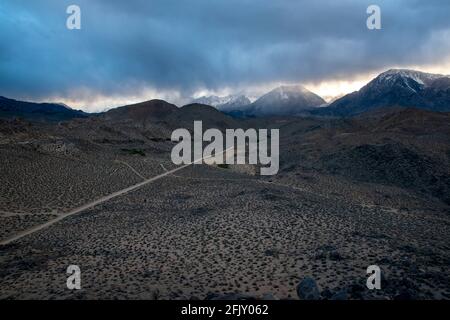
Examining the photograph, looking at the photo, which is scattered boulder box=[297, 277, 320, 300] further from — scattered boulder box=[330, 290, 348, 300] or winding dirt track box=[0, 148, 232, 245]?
winding dirt track box=[0, 148, 232, 245]

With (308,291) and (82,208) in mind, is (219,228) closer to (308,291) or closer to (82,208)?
(308,291)

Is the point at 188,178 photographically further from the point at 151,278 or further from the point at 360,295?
the point at 360,295

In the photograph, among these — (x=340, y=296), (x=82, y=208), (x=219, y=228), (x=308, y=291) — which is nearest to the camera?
(x=340, y=296)

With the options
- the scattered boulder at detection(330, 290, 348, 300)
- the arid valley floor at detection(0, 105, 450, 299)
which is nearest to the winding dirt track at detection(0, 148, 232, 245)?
the arid valley floor at detection(0, 105, 450, 299)

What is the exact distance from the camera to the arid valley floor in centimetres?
1631

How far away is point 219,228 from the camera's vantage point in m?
25.0

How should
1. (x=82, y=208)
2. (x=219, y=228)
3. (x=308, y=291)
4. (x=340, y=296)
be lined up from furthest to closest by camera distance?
1. (x=82, y=208)
2. (x=219, y=228)
3. (x=308, y=291)
4. (x=340, y=296)

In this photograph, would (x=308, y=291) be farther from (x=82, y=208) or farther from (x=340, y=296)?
(x=82, y=208)

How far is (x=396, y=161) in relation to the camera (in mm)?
52375

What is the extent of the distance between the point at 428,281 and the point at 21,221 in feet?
90.8

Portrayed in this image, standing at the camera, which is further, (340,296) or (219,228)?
(219,228)

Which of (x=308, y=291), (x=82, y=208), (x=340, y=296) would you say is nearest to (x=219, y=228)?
(x=308, y=291)

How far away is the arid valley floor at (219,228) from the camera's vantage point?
16.3m

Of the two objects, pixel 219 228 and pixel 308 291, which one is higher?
pixel 219 228
